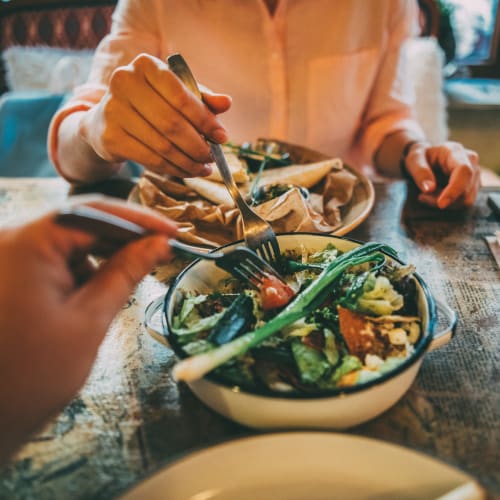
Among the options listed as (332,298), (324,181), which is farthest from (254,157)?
(332,298)

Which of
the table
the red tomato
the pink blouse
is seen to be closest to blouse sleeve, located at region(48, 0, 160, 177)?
the pink blouse

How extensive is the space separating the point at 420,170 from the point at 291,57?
2.22 ft

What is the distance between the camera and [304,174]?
116cm

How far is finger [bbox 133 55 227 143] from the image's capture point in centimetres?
82

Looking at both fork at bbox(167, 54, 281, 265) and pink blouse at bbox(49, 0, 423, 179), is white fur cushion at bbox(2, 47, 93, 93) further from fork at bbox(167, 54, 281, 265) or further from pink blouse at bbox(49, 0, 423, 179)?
fork at bbox(167, 54, 281, 265)

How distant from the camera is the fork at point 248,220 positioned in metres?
0.83

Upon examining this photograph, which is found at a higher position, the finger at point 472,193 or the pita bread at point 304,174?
the pita bread at point 304,174

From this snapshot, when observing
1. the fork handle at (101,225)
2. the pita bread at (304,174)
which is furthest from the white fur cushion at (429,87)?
the fork handle at (101,225)

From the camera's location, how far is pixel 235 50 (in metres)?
1.60

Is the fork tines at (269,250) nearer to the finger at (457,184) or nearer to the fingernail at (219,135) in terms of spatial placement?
the fingernail at (219,135)

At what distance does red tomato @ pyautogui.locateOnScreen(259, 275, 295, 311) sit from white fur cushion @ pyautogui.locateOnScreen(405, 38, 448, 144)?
2157 millimetres

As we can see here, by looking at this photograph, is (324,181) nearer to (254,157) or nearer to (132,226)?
(254,157)

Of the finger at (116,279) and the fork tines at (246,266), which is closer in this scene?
the finger at (116,279)

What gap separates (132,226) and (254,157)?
2.75 ft
